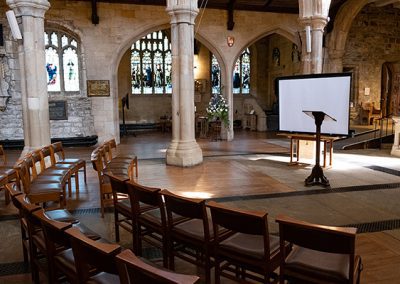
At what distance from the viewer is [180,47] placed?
6.88 meters

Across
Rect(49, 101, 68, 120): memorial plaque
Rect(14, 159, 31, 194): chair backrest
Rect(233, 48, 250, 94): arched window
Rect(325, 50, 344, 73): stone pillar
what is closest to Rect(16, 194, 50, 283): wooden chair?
Rect(14, 159, 31, 194): chair backrest

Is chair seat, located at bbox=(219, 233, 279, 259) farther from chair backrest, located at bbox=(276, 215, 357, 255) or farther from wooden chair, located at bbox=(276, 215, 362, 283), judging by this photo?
chair backrest, located at bbox=(276, 215, 357, 255)

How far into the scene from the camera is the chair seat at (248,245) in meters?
2.20

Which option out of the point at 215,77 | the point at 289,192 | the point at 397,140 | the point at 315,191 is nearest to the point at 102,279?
the point at 289,192

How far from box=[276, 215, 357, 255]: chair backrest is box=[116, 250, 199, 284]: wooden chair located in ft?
→ 2.28

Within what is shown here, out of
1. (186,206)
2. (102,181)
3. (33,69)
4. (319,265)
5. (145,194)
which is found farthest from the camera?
(33,69)

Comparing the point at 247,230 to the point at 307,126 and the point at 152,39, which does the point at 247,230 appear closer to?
the point at 307,126

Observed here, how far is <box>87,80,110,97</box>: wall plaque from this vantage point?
10.1 m

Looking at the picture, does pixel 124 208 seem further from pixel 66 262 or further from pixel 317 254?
pixel 317 254

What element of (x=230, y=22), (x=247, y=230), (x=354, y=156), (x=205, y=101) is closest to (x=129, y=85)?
(x=205, y=101)

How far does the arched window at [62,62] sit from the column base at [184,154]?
186 inches

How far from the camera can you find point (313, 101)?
18.4 feet

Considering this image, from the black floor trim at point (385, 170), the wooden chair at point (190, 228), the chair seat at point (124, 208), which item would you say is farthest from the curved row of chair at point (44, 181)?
the black floor trim at point (385, 170)

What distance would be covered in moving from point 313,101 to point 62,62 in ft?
24.4
